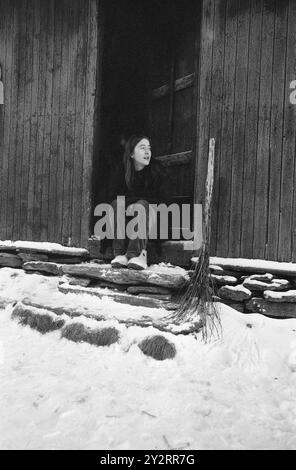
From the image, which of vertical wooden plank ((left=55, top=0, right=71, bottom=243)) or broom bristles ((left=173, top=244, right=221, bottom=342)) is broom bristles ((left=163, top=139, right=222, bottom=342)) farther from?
vertical wooden plank ((left=55, top=0, right=71, bottom=243))

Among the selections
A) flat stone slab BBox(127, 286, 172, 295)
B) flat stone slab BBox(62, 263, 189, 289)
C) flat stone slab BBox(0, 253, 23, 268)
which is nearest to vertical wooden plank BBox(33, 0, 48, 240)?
flat stone slab BBox(0, 253, 23, 268)

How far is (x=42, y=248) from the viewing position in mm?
4504

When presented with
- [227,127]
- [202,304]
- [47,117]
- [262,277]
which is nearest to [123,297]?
[202,304]

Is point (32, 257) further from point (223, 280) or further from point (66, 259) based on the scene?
point (223, 280)

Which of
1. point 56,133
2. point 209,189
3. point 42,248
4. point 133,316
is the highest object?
point 56,133

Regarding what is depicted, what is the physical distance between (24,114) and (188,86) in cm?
229

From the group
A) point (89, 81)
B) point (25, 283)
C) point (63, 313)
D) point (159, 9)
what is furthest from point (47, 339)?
point (159, 9)

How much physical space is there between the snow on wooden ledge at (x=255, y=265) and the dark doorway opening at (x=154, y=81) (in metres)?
1.78

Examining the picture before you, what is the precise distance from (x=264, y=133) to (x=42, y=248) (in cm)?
278

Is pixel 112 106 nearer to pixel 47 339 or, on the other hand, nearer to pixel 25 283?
pixel 25 283

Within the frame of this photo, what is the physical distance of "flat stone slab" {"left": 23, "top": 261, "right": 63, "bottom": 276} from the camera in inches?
173

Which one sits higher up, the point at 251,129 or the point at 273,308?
the point at 251,129

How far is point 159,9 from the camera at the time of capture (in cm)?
563

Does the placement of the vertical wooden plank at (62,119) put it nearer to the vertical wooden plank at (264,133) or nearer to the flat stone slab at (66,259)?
the flat stone slab at (66,259)
